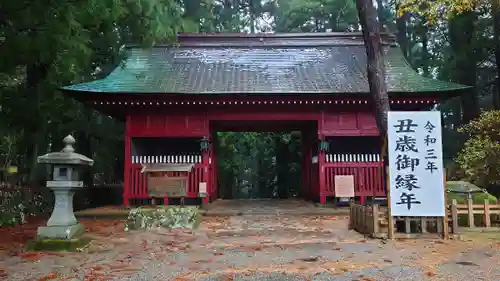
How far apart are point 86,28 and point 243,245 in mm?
5313

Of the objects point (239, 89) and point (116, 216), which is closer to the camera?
point (116, 216)

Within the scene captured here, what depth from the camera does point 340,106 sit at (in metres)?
12.5

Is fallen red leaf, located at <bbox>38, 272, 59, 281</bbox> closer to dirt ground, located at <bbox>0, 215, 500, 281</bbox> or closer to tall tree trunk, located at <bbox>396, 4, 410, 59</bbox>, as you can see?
dirt ground, located at <bbox>0, 215, 500, 281</bbox>

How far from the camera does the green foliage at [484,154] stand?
10.5m

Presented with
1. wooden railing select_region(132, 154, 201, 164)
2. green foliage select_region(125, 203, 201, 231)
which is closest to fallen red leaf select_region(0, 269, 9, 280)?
green foliage select_region(125, 203, 201, 231)

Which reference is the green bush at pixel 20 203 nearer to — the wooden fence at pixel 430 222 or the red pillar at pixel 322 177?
the red pillar at pixel 322 177

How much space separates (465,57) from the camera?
1617 centimetres

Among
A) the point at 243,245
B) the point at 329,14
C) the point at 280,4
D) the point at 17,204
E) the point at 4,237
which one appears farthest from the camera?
the point at 280,4

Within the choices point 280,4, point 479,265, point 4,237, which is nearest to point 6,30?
point 4,237

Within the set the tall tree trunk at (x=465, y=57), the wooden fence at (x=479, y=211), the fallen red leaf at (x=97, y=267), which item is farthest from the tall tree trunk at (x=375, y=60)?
the tall tree trunk at (x=465, y=57)

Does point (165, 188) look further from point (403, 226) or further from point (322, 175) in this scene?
point (403, 226)

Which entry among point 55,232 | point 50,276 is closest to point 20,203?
point 55,232

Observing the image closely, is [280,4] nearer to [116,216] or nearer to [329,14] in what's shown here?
[329,14]

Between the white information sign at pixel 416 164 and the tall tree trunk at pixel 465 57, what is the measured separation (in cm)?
1037
